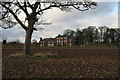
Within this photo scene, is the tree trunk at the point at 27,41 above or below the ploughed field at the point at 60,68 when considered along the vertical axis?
above

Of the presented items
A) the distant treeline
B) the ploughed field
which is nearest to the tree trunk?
the ploughed field

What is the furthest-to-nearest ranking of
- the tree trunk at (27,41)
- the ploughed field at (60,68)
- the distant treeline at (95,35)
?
the distant treeline at (95,35), the tree trunk at (27,41), the ploughed field at (60,68)

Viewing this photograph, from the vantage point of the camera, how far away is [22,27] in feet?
74.4

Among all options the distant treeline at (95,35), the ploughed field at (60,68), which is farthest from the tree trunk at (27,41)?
the distant treeline at (95,35)

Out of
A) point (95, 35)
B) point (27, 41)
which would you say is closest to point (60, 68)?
point (27, 41)

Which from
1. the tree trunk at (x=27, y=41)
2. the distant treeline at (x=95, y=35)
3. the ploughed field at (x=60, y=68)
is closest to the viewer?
the ploughed field at (x=60, y=68)

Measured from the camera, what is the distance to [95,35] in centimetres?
11019

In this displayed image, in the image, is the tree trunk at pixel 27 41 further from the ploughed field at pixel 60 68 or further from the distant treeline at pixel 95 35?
the distant treeline at pixel 95 35

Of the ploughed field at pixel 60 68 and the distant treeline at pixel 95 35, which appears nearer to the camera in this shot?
the ploughed field at pixel 60 68

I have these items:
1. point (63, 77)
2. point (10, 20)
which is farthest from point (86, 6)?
point (63, 77)

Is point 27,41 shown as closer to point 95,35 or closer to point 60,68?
point 60,68

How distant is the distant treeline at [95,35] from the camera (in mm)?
100250

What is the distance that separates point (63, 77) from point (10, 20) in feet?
47.2

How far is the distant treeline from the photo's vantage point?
10025cm
